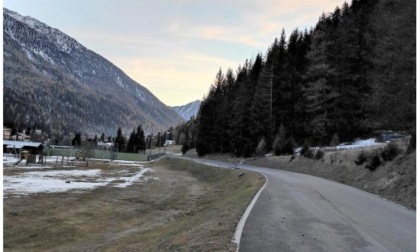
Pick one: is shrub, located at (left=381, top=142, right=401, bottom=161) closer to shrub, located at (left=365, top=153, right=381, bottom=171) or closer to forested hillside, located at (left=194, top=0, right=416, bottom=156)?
shrub, located at (left=365, top=153, right=381, bottom=171)

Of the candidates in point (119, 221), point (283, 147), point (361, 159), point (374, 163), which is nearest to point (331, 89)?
point (283, 147)

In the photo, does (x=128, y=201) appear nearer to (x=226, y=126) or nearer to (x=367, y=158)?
(x=367, y=158)

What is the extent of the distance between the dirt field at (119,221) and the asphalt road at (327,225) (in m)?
0.78

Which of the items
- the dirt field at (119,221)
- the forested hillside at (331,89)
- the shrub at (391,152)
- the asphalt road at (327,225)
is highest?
the forested hillside at (331,89)

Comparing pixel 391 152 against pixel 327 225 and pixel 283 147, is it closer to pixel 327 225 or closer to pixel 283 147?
pixel 327 225

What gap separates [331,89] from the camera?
5456cm

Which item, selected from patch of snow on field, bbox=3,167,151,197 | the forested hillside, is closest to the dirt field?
patch of snow on field, bbox=3,167,151,197

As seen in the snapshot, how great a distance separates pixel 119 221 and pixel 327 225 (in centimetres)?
1119

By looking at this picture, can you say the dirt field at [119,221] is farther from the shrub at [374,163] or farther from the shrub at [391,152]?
the shrub at [391,152]

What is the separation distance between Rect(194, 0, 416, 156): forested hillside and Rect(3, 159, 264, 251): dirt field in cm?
1132

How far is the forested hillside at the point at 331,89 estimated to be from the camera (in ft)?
78.5

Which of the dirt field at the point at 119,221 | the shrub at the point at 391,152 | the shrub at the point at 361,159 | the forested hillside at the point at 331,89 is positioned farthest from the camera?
the shrub at the point at 361,159

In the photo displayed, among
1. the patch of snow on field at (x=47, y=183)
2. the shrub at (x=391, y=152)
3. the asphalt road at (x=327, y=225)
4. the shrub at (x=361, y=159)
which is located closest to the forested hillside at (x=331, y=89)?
the shrub at (x=391, y=152)

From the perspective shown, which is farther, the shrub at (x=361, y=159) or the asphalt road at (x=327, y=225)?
the shrub at (x=361, y=159)
